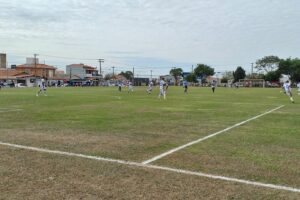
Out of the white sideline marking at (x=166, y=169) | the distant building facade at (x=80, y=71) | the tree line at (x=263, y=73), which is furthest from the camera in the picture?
the distant building facade at (x=80, y=71)

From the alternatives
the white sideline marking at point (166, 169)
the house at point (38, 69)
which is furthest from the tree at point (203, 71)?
the white sideline marking at point (166, 169)

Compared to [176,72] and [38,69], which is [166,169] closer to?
[38,69]

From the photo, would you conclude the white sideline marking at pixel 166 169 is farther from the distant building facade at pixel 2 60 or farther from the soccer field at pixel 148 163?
the distant building facade at pixel 2 60

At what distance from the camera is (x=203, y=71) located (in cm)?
15212

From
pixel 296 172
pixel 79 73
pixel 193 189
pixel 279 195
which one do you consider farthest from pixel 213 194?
pixel 79 73

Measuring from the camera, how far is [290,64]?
4938 inches

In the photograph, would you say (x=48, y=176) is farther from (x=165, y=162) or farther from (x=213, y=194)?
(x=213, y=194)

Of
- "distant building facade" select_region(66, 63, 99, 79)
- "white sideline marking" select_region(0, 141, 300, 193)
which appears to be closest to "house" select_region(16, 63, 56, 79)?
"distant building facade" select_region(66, 63, 99, 79)

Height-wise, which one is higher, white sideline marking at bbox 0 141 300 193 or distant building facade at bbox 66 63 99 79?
distant building facade at bbox 66 63 99 79

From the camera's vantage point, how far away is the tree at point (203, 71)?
15162cm

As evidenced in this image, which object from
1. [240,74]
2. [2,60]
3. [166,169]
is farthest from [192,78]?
[166,169]

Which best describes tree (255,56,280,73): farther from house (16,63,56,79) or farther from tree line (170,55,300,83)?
house (16,63,56,79)

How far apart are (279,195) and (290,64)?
12878 cm

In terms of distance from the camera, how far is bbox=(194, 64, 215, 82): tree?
152m
